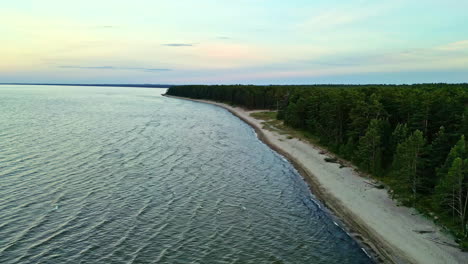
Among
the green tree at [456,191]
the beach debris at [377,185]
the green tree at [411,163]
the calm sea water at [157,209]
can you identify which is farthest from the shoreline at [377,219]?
the green tree at [411,163]

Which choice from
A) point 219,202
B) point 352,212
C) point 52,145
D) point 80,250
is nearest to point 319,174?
point 352,212

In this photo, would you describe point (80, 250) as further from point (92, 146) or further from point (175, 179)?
point (92, 146)

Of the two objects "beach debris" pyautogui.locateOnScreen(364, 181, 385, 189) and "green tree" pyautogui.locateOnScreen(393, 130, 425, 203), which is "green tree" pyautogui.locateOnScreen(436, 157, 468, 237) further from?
"beach debris" pyautogui.locateOnScreen(364, 181, 385, 189)

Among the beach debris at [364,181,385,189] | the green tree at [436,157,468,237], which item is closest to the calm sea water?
the beach debris at [364,181,385,189]

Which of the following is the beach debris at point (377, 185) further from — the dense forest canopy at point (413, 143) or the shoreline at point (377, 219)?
the dense forest canopy at point (413, 143)

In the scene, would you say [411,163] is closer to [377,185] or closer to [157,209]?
[377,185]

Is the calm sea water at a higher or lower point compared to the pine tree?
lower
